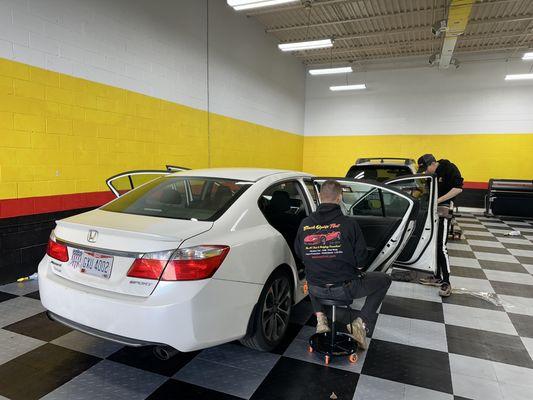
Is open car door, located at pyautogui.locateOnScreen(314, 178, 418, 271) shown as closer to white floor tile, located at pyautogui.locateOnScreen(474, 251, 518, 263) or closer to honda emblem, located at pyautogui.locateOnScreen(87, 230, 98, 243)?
honda emblem, located at pyautogui.locateOnScreen(87, 230, 98, 243)

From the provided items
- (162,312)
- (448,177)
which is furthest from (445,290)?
(162,312)

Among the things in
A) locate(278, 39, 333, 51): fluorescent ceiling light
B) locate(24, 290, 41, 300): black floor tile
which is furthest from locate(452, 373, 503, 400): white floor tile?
locate(278, 39, 333, 51): fluorescent ceiling light

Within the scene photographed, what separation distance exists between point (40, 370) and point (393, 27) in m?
9.24

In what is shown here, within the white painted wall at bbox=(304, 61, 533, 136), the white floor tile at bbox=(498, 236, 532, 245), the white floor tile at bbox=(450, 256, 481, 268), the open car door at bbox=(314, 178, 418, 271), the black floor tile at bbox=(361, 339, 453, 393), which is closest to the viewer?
the black floor tile at bbox=(361, 339, 453, 393)

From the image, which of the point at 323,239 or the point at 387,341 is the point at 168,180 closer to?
the point at 323,239

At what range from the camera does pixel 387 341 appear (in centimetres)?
258

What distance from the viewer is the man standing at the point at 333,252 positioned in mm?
2223

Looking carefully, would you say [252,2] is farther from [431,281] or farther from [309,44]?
[431,281]

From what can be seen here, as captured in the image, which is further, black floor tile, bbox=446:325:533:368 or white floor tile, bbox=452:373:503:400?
black floor tile, bbox=446:325:533:368

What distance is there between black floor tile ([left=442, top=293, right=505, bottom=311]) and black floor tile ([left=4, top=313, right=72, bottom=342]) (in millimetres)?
3415

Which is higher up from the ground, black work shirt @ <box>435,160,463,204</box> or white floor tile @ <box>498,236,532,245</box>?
black work shirt @ <box>435,160,463,204</box>

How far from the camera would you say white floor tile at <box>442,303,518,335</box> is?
2870 millimetres

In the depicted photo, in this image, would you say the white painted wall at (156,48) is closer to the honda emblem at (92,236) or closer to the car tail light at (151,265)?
the honda emblem at (92,236)

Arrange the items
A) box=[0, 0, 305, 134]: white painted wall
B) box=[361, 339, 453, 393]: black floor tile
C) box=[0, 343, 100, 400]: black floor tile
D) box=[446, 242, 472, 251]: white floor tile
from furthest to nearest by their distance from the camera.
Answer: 1. box=[446, 242, 472, 251]: white floor tile
2. box=[0, 0, 305, 134]: white painted wall
3. box=[361, 339, 453, 393]: black floor tile
4. box=[0, 343, 100, 400]: black floor tile
